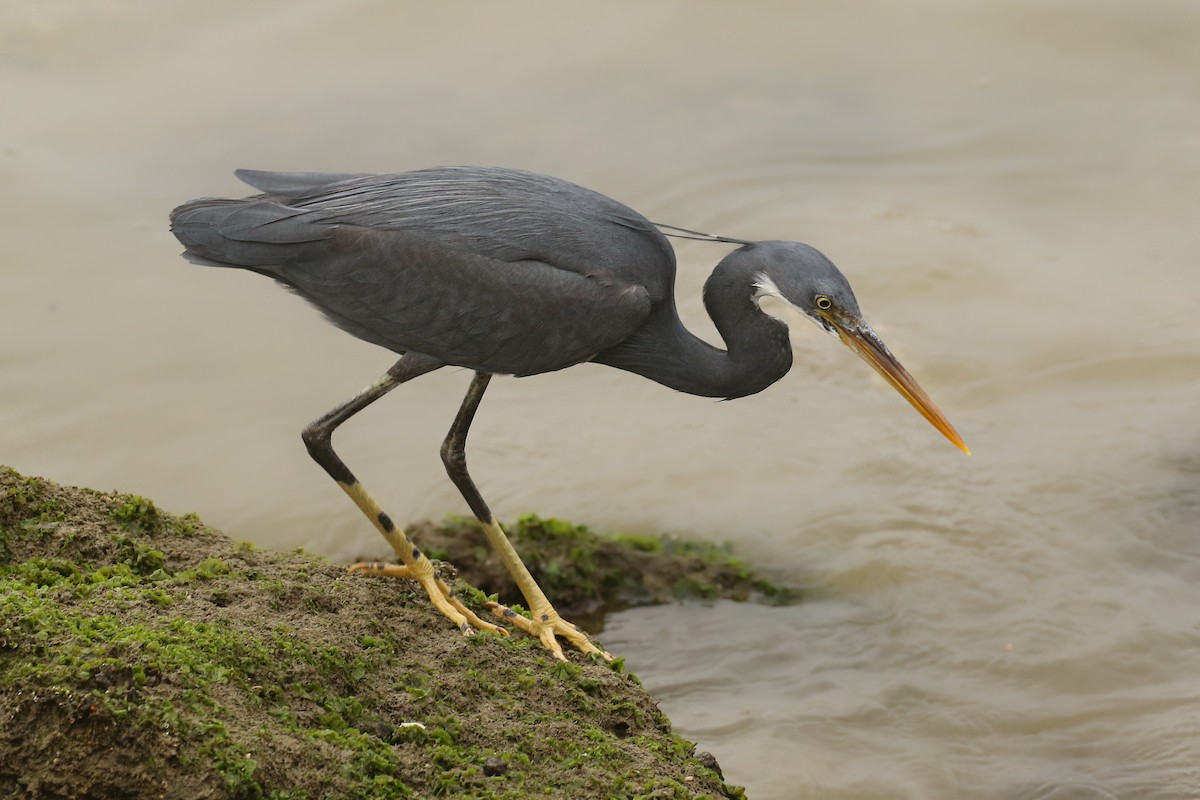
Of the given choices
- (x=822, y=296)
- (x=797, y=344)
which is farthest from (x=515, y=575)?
(x=797, y=344)

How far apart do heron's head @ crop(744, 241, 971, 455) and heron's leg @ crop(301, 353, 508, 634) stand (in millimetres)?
1340

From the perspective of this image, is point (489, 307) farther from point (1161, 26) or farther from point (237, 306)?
point (1161, 26)

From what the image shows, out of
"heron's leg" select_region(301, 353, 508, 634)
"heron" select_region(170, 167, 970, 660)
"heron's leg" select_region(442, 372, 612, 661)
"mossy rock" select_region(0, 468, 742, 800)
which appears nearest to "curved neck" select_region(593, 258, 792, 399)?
"heron" select_region(170, 167, 970, 660)

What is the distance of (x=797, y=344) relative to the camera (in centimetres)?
984

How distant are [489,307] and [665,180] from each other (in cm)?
620

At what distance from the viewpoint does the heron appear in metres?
5.30

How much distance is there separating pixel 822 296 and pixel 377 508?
1935 mm

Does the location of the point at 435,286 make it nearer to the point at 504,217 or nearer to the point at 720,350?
the point at 504,217

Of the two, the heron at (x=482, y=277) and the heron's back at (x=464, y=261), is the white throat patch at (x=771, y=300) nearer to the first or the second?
the heron at (x=482, y=277)

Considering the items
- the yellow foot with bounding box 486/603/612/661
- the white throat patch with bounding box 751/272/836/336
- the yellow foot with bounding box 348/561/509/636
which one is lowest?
the yellow foot with bounding box 486/603/612/661

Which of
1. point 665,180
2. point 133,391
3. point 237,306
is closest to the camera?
point 133,391

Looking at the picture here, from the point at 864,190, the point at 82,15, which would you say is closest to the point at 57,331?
the point at 82,15

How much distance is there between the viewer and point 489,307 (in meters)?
5.30

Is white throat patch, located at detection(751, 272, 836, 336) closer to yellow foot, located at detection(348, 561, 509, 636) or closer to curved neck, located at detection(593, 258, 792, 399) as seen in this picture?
curved neck, located at detection(593, 258, 792, 399)
